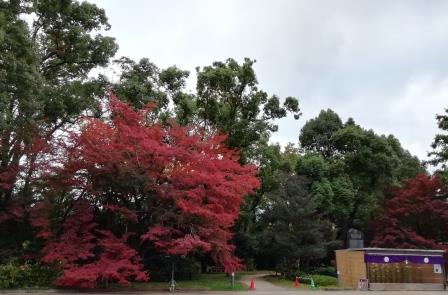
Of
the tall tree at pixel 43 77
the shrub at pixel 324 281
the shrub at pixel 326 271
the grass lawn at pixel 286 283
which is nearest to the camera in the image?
the tall tree at pixel 43 77

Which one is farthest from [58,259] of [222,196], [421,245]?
[421,245]

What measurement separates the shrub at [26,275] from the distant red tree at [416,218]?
22898mm

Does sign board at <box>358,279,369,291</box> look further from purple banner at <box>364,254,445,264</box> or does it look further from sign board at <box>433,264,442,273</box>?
sign board at <box>433,264,442,273</box>

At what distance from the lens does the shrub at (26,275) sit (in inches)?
861

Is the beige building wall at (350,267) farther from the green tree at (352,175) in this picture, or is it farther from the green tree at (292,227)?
the green tree at (352,175)

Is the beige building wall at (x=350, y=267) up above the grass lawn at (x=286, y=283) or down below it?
above

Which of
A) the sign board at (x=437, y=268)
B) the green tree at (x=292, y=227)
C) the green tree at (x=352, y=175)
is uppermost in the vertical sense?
the green tree at (x=352, y=175)

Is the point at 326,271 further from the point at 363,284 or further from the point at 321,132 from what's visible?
the point at 321,132

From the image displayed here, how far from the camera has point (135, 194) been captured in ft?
79.3

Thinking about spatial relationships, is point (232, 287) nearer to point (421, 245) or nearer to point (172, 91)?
point (172, 91)

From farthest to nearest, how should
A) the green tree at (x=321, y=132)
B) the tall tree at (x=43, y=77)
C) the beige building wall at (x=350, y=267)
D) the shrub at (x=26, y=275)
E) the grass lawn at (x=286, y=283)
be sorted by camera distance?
the green tree at (x=321, y=132) < the grass lawn at (x=286, y=283) < the beige building wall at (x=350, y=267) < the shrub at (x=26, y=275) < the tall tree at (x=43, y=77)

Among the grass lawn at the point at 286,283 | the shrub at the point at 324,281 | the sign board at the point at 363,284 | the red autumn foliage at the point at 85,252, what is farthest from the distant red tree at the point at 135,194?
the sign board at the point at 363,284

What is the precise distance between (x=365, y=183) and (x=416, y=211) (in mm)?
5373

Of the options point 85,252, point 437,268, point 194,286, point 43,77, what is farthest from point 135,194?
point 437,268
